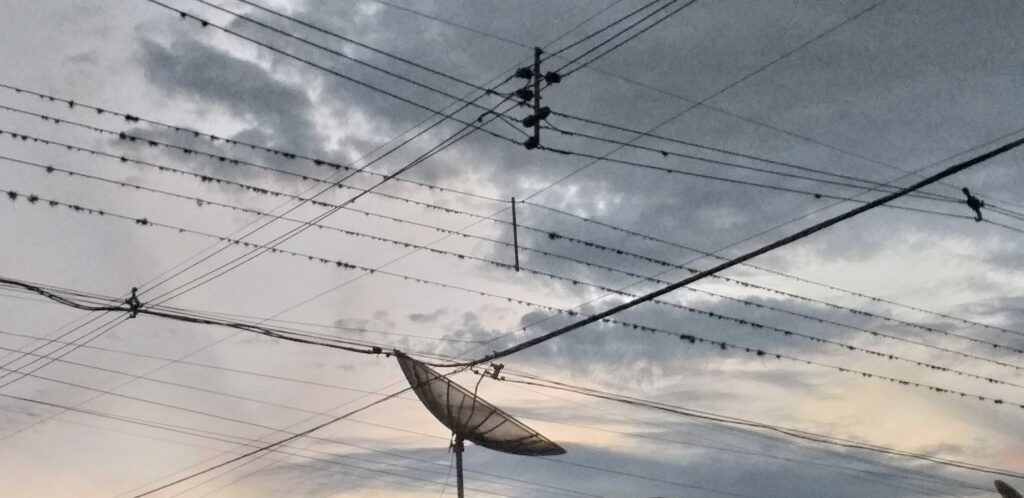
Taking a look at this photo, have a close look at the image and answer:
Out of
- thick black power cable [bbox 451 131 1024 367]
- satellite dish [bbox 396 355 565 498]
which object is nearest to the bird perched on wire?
thick black power cable [bbox 451 131 1024 367]

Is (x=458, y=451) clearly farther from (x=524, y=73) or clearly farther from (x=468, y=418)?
(x=524, y=73)

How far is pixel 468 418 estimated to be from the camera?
26.2 metres

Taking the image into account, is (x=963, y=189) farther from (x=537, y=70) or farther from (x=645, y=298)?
(x=537, y=70)

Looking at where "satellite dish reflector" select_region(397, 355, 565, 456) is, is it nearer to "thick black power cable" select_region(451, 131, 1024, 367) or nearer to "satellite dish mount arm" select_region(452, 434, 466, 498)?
"satellite dish mount arm" select_region(452, 434, 466, 498)

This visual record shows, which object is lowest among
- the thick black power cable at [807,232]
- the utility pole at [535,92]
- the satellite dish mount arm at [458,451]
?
the satellite dish mount arm at [458,451]

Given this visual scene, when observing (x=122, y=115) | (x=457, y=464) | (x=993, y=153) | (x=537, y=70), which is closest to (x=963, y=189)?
(x=993, y=153)

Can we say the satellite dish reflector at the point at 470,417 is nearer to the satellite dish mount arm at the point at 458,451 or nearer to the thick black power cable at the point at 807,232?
the satellite dish mount arm at the point at 458,451

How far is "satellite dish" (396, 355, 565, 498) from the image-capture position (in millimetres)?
25188

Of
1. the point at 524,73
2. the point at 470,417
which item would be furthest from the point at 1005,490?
the point at 524,73

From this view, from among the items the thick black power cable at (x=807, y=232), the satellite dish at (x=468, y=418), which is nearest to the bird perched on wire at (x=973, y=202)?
the thick black power cable at (x=807, y=232)

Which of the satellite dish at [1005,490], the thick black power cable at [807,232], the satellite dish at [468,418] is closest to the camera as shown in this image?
the thick black power cable at [807,232]

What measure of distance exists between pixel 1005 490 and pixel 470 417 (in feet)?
60.0

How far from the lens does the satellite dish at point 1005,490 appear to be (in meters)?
27.3

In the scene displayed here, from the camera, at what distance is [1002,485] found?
28.0 metres
